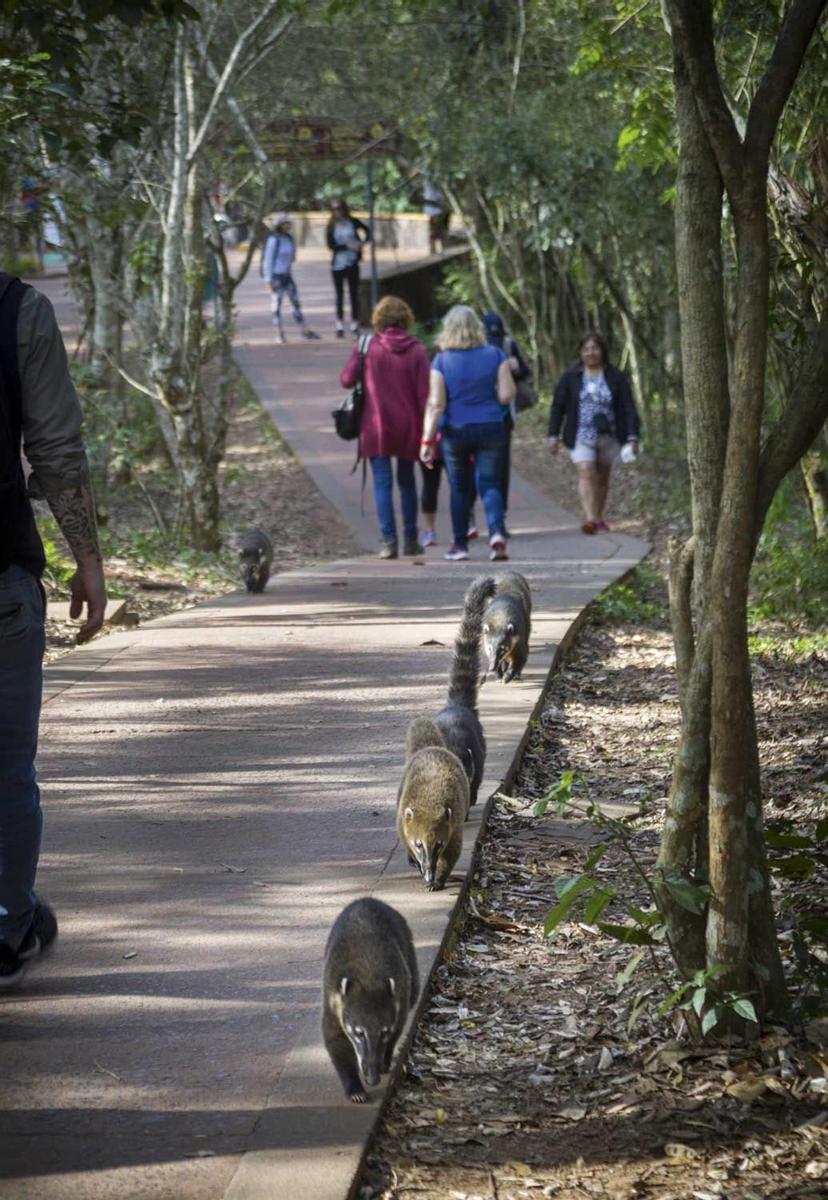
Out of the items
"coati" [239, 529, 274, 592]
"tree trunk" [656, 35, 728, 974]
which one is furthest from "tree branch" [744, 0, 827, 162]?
"coati" [239, 529, 274, 592]

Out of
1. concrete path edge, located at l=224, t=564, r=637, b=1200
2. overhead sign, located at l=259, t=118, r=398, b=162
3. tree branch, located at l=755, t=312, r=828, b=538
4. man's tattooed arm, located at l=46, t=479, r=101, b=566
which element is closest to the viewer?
concrete path edge, located at l=224, t=564, r=637, b=1200

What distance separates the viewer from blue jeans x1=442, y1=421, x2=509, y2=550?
13.0m

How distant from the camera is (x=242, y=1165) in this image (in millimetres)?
3555

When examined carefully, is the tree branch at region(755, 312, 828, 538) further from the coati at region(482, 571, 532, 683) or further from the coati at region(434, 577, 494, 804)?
the coati at region(482, 571, 532, 683)

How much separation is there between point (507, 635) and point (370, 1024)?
14.9 feet

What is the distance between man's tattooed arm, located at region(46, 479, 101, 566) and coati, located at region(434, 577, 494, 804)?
193 cm

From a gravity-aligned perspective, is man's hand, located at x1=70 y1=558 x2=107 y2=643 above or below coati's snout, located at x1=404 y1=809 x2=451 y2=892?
above

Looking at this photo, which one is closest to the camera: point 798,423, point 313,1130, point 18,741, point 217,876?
point 313,1130

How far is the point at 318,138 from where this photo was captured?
25.4m

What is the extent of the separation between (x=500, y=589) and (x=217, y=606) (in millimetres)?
2980

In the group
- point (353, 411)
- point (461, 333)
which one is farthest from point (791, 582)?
point (353, 411)

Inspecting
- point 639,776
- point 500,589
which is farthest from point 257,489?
point 639,776

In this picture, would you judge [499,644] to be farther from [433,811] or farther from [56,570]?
[56,570]

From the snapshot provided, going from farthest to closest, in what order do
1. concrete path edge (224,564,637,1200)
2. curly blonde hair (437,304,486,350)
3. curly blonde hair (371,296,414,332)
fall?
curly blonde hair (371,296,414,332) < curly blonde hair (437,304,486,350) < concrete path edge (224,564,637,1200)
